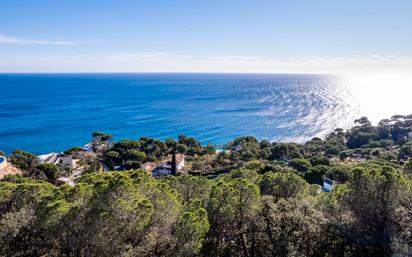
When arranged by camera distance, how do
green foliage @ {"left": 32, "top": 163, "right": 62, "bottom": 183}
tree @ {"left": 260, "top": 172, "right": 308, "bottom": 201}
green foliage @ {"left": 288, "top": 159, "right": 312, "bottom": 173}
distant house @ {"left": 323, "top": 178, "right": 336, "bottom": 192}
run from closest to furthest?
1. tree @ {"left": 260, "top": 172, "right": 308, "bottom": 201}
2. distant house @ {"left": 323, "top": 178, "right": 336, "bottom": 192}
3. green foliage @ {"left": 32, "top": 163, "right": 62, "bottom": 183}
4. green foliage @ {"left": 288, "top": 159, "right": 312, "bottom": 173}

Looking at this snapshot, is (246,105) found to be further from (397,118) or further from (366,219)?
(366,219)

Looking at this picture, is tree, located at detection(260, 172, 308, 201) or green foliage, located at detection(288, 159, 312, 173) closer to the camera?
tree, located at detection(260, 172, 308, 201)

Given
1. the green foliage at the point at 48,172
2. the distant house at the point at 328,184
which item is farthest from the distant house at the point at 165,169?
the distant house at the point at 328,184

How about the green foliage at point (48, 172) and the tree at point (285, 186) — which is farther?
the green foliage at point (48, 172)

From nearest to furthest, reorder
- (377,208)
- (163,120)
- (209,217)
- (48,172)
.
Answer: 1. (377,208)
2. (209,217)
3. (48,172)
4. (163,120)

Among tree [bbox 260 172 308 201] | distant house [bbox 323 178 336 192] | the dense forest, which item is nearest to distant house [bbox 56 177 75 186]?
the dense forest

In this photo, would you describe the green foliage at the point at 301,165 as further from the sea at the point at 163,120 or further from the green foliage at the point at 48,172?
the green foliage at the point at 48,172

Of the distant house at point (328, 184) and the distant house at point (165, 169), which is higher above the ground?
the distant house at point (328, 184)

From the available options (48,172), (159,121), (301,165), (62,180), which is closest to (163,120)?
(159,121)

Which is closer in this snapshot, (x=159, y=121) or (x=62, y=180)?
(x=62, y=180)

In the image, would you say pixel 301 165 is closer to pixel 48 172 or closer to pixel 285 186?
pixel 285 186

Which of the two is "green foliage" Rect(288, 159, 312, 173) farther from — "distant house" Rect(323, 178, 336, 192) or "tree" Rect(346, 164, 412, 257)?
"tree" Rect(346, 164, 412, 257)

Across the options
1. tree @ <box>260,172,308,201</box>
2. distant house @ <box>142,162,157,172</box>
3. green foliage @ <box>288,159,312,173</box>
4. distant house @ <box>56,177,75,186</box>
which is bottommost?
distant house @ <box>142,162,157,172</box>
